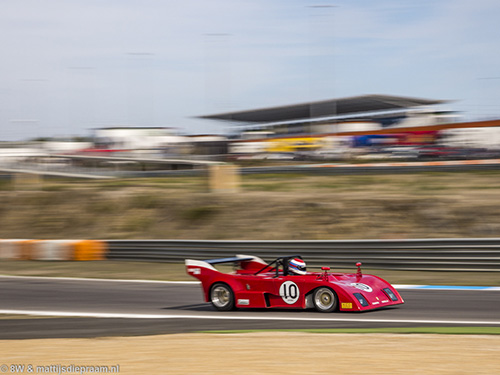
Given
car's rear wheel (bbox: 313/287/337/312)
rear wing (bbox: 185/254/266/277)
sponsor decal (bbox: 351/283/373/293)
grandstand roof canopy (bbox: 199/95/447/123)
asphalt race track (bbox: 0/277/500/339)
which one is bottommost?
asphalt race track (bbox: 0/277/500/339)

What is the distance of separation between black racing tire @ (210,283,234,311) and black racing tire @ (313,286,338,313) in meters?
1.38

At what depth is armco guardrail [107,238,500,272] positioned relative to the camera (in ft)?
43.9

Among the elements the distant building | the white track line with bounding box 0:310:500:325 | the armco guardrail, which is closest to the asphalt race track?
the white track line with bounding box 0:310:500:325

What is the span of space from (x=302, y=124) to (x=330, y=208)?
25.1 m

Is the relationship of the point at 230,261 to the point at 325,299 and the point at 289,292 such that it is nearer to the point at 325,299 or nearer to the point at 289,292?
the point at 289,292

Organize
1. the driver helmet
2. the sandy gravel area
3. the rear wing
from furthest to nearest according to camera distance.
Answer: the rear wing < the driver helmet < the sandy gravel area

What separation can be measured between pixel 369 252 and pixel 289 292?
5197 mm

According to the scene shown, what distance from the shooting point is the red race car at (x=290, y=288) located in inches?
356

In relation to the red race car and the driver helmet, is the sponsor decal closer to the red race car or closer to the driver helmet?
the red race car

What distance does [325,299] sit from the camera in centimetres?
923

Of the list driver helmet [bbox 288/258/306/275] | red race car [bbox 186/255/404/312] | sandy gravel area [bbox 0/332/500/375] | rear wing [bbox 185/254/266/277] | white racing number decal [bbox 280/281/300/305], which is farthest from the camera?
rear wing [bbox 185/254/266/277]

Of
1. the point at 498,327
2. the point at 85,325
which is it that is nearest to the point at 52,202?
the point at 85,325

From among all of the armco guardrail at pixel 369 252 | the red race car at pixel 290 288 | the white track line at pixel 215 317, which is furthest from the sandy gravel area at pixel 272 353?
the armco guardrail at pixel 369 252

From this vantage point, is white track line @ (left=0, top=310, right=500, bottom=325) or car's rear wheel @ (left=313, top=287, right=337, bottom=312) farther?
car's rear wheel @ (left=313, top=287, right=337, bottom=312)
